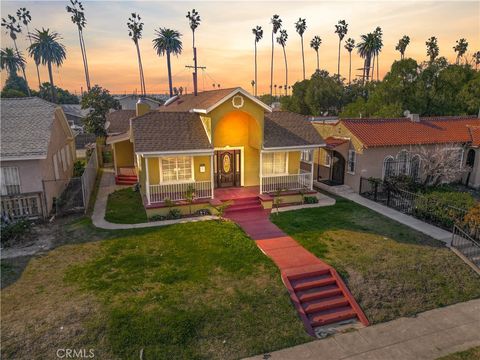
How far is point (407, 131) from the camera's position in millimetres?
22922

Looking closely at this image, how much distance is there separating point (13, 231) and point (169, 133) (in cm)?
839

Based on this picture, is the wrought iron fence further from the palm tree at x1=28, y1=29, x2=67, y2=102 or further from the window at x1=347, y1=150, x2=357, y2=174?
the palm tree at x1=28, y1=29, x2=67, y2=102

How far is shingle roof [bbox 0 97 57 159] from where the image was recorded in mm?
15477

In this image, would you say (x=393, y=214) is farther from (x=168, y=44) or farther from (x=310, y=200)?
(x=168, y=44)

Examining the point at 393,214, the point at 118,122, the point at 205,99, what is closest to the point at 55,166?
the point at 205,99

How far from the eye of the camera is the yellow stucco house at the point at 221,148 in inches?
677

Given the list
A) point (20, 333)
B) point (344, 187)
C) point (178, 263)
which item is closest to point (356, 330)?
point (178, 263)

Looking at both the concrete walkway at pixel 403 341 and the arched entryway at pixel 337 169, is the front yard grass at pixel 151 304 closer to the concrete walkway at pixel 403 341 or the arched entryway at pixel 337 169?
the concrete walkway at pixel 403 341

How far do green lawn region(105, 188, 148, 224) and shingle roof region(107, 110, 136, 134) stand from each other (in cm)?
1210

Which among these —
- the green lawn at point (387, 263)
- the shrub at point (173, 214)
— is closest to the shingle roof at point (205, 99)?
the shrub at point (173, 214)

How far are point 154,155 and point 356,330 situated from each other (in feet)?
38.7

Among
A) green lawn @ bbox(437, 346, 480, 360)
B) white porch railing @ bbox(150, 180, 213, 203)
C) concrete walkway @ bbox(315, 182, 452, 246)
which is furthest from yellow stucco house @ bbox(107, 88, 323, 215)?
green lawn @ bbox(437, 346, 480, 360)

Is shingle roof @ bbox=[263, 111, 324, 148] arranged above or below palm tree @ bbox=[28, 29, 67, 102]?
below

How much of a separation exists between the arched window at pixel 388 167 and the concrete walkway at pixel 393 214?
9.10 feet
